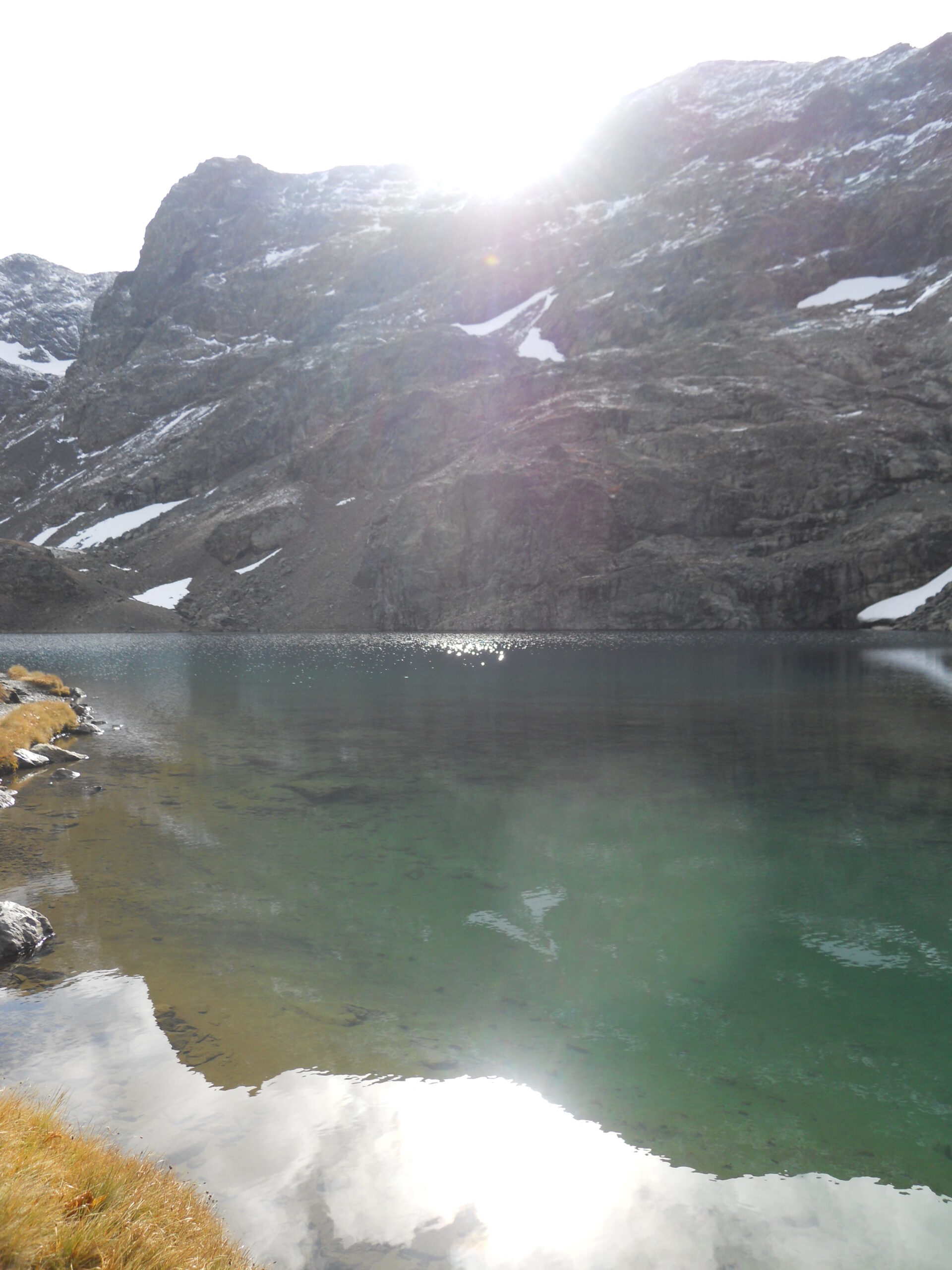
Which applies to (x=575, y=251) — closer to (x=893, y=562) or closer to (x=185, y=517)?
(x=185, y=517)

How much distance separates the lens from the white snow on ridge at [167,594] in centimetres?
14262

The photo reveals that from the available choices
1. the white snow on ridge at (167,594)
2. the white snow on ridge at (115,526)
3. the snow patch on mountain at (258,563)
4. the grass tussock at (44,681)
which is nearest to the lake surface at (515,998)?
the grass tussock at (44,681)

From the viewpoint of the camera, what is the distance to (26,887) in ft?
49.3

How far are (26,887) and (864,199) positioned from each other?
181m

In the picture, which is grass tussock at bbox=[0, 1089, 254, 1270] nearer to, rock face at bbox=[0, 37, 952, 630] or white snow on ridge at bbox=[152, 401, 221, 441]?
rock face at bbox=[0, 37, 952, 630]

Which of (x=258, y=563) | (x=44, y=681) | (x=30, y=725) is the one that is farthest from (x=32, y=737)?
A: (x=258, y=563)

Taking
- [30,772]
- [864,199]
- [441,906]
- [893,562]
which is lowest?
[893,562]

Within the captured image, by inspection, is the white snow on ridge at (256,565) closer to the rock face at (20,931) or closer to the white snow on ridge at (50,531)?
the white snow on ridge at (50,531)

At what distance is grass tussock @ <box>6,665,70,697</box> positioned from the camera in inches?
1756

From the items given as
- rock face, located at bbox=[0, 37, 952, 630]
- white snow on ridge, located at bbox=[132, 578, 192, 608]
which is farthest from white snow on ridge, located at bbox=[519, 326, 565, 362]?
white snow on ridge, located at bbox=[132, 578, 192, 608]

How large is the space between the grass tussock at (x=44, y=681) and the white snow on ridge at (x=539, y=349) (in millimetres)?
129156

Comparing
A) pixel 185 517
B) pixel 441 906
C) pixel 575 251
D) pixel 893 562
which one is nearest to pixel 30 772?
pixel 441 906

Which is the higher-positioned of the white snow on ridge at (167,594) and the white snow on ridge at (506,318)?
the white snow on ridge at (506,318)

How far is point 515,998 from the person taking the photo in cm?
1099
